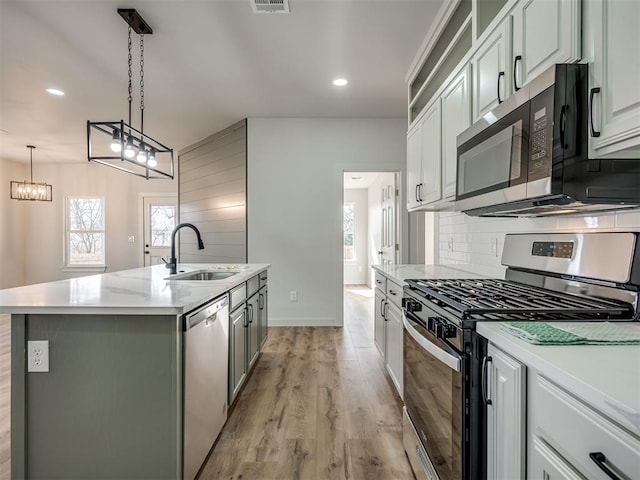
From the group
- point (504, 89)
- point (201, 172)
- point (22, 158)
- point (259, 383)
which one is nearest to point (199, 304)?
point (259, 383)

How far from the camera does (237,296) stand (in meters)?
2.37

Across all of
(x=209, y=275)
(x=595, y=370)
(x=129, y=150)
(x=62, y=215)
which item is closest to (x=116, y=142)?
(x=129, y=150)

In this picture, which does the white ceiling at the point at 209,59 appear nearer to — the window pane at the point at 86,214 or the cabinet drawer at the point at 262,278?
the cabinet drawer at the point at 262,278

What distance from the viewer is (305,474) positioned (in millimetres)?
1746

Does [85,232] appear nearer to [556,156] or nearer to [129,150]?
[129,150]

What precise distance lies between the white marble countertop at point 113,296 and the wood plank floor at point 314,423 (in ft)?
2.86

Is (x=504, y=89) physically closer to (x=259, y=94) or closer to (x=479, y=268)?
(x=479, y=268)

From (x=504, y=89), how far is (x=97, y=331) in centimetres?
208

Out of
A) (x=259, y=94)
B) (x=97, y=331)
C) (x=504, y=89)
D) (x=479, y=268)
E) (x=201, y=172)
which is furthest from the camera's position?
(x=201, y=172)

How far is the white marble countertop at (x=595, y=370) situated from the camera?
1.98ft

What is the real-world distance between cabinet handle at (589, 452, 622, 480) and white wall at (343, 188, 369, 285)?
8316 mm

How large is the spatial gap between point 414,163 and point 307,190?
6.26 feet

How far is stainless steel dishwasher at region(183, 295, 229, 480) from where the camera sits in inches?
59.7

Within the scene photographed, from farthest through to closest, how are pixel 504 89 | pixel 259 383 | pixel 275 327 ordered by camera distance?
pixel 275 327
pixel 259 383
pixel 504 89
